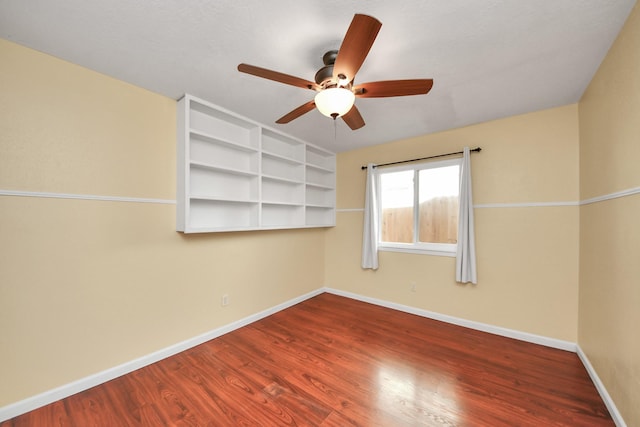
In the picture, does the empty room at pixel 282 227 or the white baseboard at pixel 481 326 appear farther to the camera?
the white baseboard at pixel 481 326

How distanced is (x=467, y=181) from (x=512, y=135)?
616 millimetres

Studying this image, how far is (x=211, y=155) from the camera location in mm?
2496

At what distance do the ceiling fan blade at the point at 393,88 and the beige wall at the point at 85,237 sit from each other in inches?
70.1

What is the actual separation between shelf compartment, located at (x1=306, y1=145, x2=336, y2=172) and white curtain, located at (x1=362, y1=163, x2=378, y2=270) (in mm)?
722

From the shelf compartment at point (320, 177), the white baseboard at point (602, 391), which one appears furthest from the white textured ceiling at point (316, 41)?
the white baseboard at point (602, 391)

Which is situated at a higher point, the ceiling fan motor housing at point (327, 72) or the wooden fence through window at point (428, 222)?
the ceiling fan motor housing at point (327, 72)

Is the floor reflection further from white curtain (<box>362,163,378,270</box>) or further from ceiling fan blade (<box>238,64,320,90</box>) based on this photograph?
ceiling fan blade (<box>238,64,320,90</box>)

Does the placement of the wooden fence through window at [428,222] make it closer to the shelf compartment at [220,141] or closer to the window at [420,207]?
the window at [420,207]

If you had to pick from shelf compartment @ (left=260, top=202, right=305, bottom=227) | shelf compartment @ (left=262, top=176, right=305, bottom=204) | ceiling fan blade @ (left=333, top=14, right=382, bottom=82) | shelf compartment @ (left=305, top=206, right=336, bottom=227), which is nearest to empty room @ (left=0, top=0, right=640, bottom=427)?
ceiling fan blade @ (left=333, top=14, right=382, bottom=82)

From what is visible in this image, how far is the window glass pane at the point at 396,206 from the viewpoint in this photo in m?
3.25

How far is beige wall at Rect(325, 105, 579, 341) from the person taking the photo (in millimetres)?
2223

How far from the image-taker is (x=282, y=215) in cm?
336

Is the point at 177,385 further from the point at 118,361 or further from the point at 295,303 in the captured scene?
the point at 295,303

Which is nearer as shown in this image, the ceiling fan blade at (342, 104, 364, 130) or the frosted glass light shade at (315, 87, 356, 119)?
the frosted glass light shade at (315, 87, 356, 119)
